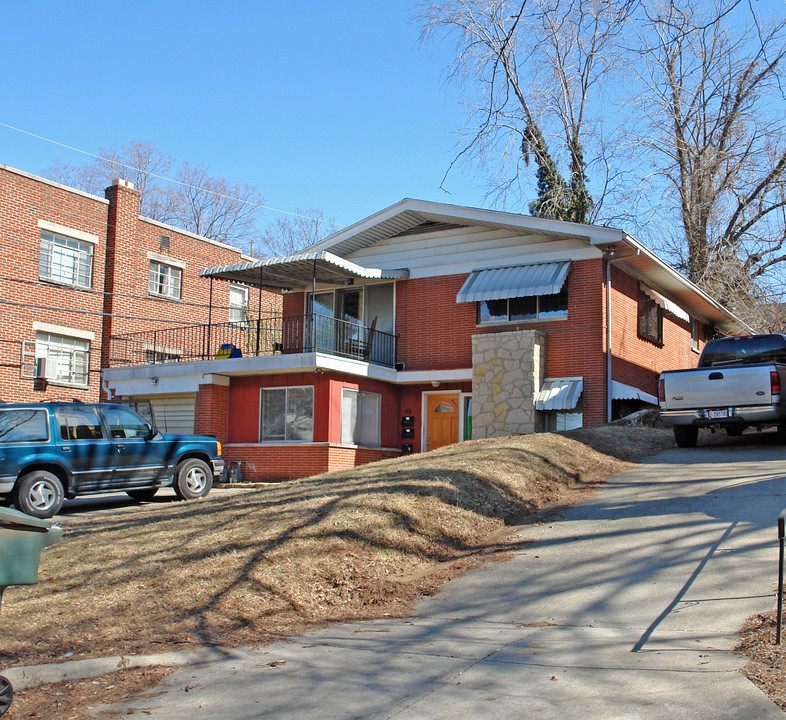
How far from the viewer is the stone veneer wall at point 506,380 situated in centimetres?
1814

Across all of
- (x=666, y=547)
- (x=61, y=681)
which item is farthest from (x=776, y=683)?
(x=61, y=681)

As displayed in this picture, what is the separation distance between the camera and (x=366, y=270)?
2000 centimetres

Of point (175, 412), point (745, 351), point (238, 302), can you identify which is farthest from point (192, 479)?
point (238, 302)

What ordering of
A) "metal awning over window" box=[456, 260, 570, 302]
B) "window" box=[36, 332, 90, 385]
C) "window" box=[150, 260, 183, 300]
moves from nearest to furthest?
"metal awning over window" box=[456, 260, 570, 302] → "window" box=[36, 332, 90, 385] → "window" box=[150, 260, 183, 300]

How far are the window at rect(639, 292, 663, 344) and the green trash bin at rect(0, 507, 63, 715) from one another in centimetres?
1822

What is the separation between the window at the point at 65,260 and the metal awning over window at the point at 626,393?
54.8 feet

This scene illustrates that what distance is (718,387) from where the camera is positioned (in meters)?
13.8

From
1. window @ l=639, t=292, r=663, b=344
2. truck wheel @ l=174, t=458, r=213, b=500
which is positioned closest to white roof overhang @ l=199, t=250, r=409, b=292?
truck wheel @ l=174, t=458, r=213, b=500

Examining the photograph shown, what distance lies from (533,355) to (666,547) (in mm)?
10178

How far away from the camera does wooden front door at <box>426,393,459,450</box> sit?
2023cm

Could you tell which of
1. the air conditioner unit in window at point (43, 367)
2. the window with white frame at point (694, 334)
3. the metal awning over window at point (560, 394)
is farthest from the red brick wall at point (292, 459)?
the window with white frame at point (694, 334)

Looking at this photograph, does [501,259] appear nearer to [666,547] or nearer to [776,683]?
[666,547]

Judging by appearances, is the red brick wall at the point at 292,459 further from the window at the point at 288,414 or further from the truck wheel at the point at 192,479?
the truck wheel at the point at 192,479

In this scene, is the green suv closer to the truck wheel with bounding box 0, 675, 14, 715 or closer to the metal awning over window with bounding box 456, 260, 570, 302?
the metal awning over window with bounding box 456, 260, 570, 302
